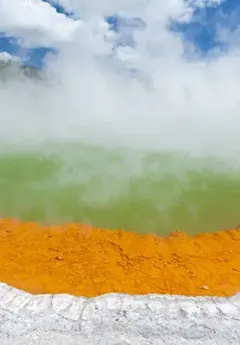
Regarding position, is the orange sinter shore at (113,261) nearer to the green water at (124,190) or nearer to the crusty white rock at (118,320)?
the green water at (124,190)

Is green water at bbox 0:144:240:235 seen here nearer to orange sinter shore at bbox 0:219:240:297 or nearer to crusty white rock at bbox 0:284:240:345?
orange sinter shore at bbox 0:219:240:297

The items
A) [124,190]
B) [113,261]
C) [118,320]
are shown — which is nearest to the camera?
[118,320]

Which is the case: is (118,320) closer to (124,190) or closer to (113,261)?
(113,261)

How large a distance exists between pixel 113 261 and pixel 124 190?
3.99 metres

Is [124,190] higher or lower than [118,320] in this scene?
higher

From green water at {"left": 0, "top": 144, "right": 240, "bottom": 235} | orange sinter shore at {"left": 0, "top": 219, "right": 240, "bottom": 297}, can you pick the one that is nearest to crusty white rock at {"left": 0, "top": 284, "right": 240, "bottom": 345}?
orange sinter shore at {"left": 0, "top": 219, "right": 240, "bottom": 297}

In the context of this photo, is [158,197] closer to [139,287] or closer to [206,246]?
[206,246]

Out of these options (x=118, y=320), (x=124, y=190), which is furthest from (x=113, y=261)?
(x=124, y=190)

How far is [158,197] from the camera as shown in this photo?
1112 centimetres

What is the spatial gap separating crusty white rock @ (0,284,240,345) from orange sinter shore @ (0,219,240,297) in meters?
0.90

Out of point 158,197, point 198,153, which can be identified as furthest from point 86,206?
point 198,153

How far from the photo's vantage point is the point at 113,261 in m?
7.75

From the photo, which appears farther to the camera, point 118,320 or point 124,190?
point 124,190

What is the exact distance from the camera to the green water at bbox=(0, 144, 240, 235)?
9680 mm
